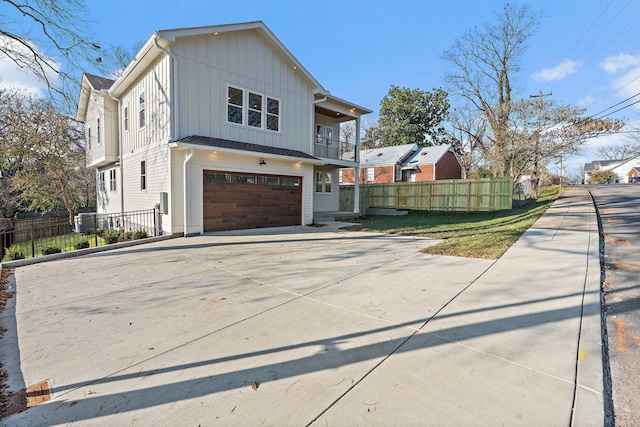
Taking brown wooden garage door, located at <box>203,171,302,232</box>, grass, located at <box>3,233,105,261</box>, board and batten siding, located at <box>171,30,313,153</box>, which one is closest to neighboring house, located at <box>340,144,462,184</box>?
board and batten siding, located at <box>171,30,313,153</box>

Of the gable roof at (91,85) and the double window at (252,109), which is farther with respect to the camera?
the gable roof at (91,85)

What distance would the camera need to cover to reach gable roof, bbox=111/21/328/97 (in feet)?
31.0

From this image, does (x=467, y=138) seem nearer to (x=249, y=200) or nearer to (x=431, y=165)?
(x=431, y=165)

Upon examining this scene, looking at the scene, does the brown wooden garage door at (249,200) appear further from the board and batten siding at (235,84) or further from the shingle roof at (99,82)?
the shingle roof at (99,82)

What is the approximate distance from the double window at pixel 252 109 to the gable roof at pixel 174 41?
187cm

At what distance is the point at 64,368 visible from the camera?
2.72 meters

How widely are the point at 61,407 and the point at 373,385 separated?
2.31 m

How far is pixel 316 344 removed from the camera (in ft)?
9.86

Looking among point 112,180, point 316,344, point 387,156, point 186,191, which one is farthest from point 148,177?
point 387,156

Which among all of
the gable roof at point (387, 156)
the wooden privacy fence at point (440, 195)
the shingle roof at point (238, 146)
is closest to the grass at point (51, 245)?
the shingle roof at point (238, 146)

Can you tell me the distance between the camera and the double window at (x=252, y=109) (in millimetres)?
11336

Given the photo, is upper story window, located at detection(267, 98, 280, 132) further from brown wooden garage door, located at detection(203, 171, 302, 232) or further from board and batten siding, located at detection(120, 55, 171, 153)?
board and batten siding, located at detection(120, 55, 171, 153)

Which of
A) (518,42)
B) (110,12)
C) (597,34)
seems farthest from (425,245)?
(518,42)

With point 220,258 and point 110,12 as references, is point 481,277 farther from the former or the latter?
point 110,12
